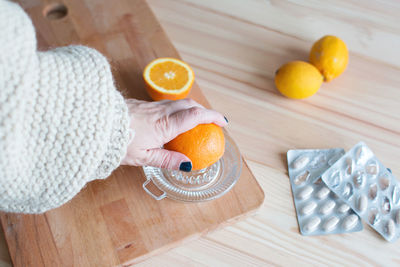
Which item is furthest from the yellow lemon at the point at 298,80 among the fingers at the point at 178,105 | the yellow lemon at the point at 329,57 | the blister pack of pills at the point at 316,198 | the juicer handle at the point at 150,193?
the juicer handle at the point at 150,193

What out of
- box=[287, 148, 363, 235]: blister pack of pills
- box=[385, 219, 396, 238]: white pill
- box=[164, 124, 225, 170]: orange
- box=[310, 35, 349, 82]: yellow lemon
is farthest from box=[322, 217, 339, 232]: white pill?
box=[310, 35, 349, 82]: yellow lemon

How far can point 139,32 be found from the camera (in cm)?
99

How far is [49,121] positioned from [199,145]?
0.87 ft

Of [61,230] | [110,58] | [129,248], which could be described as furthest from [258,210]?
[110,58]

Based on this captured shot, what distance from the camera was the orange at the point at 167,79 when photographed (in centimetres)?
83

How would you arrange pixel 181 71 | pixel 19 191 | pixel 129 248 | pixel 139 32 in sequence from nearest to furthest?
pixel 19 191 < pixel 129 248 < pixel 181 71 < pixel 139 32

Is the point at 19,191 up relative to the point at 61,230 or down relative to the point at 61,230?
up

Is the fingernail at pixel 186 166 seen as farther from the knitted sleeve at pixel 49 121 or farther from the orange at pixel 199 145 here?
the knitted sleeve at pixel 49 121

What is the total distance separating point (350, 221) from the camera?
2.41ft

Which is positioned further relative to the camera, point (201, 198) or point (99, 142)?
point (201, 198)

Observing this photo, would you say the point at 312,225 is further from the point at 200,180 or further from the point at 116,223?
the point at 116,223

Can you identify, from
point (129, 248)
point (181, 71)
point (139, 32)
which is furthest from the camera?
point (139, 32)

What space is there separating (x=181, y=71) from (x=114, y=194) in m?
0.31

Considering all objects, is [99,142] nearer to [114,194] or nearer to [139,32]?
[114,194]
